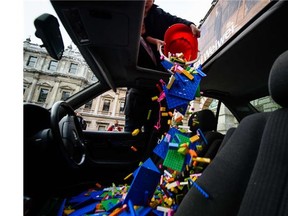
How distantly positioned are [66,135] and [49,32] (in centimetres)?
69

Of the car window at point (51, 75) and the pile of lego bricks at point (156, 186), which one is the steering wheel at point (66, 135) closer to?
the car window at point (51, 75)

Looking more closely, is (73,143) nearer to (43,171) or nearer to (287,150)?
(43,171)

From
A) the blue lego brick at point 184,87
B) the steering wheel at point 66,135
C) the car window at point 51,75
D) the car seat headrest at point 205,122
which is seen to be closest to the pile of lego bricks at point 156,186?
the blue lego brick at point 184,87

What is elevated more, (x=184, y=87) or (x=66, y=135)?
(x=184, y=87)

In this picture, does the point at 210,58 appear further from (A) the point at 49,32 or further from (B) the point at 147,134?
(A) the point at 49,32

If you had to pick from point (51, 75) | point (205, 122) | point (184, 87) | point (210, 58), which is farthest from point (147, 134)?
point (51, 75)

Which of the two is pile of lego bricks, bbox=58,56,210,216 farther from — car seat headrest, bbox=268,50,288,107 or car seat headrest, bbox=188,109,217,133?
car seat headrest, bbox=188,109,217,133

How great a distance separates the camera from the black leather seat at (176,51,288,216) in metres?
0.54

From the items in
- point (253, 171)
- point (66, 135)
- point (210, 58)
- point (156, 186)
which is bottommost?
point (156, 186)

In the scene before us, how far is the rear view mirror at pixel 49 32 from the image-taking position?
906 millimetres

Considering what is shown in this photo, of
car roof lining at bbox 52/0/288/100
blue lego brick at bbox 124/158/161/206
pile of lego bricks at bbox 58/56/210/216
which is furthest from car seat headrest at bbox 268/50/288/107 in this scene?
blue lego brick at bbox 124/158/161/206

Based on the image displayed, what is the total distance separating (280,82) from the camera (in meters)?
0.64

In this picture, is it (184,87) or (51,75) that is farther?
(51,75)

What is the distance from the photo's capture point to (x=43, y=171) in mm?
1408
